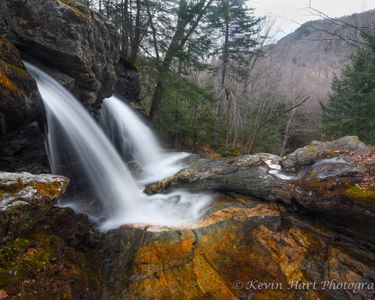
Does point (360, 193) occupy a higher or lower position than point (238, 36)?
lower

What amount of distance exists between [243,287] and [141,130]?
324 inches

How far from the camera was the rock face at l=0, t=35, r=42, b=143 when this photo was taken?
13.3ft

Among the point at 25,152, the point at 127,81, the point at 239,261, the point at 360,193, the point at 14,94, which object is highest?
the point at 127,81

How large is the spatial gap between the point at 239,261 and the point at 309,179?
201 centimetres

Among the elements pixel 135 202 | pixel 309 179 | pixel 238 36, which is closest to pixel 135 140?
pixel 135 202

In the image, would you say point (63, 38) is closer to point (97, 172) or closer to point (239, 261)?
point (97, 172)

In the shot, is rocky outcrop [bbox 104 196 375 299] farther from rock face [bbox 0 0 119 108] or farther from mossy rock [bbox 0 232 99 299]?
rock face [bbox 0 0 119 108]

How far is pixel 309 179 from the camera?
4773mm

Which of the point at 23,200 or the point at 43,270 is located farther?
the point at 23,200

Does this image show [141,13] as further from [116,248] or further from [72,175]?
[116,248]

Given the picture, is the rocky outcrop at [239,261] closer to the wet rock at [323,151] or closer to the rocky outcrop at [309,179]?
the rocky outcrop at [309,179]

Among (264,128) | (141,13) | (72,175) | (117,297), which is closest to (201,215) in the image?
(117,297)

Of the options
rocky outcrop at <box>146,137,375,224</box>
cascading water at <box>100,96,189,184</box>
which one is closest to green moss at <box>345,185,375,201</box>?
rocky outcrop at <box>146,137,375,224</box>

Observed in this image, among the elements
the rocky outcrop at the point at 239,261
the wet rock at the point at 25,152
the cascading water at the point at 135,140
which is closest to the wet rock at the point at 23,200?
the rocky outcrop at the point at 239,261
